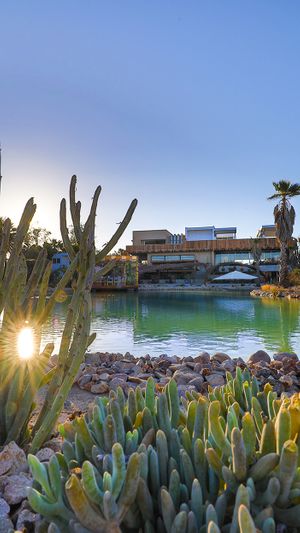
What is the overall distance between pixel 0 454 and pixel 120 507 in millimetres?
1268

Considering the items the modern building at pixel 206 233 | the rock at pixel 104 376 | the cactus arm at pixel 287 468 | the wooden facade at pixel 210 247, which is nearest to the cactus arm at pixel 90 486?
the cactus arm at pixel 287 468

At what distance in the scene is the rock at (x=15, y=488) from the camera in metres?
1.82

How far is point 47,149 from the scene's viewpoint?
30.2 feet

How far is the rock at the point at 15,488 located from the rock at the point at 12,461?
0.15 meters

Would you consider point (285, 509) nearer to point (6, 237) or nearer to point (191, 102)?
point (6, 237)

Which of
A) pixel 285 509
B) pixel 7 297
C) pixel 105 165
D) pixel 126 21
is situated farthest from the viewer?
pixel 105 165

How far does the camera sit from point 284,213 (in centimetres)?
3008

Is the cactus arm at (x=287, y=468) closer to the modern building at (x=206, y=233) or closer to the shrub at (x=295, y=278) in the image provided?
the shrub at (x=295, y=278)

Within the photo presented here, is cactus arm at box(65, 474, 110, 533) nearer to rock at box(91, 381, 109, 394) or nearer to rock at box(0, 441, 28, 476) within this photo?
rock at box(0, 441, 28, 476)

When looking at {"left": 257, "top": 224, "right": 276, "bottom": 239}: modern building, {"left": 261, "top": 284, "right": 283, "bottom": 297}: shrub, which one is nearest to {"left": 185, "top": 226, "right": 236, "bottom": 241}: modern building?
{"left": 257, "top": 224, "right": 276, "bottom": 239}: modern building

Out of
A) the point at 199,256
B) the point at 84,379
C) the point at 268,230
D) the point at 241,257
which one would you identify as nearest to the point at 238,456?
the point at 84,379

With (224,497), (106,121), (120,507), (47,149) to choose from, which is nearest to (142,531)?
(120,507)

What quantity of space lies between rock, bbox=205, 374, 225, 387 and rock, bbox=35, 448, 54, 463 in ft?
8.30

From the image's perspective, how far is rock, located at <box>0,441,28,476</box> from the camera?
2121 millimetres
